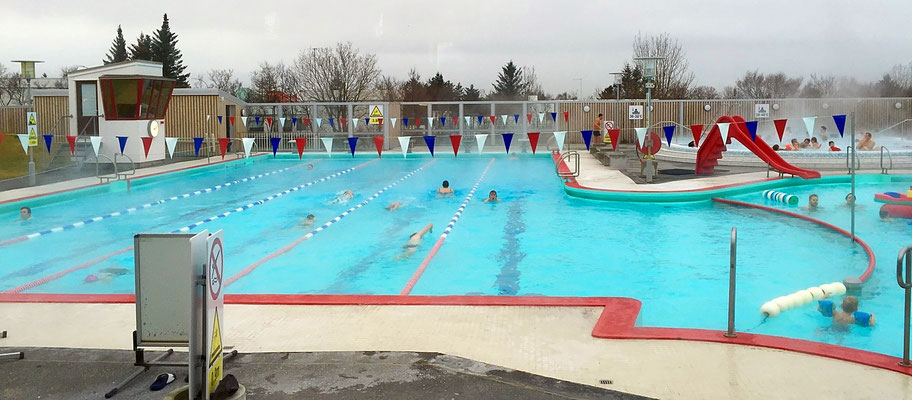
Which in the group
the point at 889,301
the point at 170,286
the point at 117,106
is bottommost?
the point at 889,301

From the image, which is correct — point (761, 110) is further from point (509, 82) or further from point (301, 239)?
point (509, 82)

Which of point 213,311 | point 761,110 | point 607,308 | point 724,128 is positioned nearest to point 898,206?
point 724,128

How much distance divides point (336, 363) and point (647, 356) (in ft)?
7.19

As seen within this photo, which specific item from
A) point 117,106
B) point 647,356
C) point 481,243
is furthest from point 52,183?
point 647,356

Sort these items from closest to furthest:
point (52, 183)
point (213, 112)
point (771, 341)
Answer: point (771, 341), point (52, 183), point (213, 112)

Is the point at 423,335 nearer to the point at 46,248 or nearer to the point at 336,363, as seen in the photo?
the point at 336,363

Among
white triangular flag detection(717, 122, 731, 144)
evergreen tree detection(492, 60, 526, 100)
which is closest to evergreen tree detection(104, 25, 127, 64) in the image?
evergreen tree detection(492, 60, 526, 100)

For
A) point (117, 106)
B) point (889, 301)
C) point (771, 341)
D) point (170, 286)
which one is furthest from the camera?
→ point (117, 106)

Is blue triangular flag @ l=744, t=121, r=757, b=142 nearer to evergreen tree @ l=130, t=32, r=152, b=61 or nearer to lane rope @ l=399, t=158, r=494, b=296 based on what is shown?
lane rope @ l=399, t=158, r=494, b=296

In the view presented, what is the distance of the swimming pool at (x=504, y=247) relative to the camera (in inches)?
393

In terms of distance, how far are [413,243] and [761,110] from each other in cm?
2713

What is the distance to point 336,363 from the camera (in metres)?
5.60

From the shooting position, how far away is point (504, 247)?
13.0 meters

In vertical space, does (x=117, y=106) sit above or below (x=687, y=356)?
above
